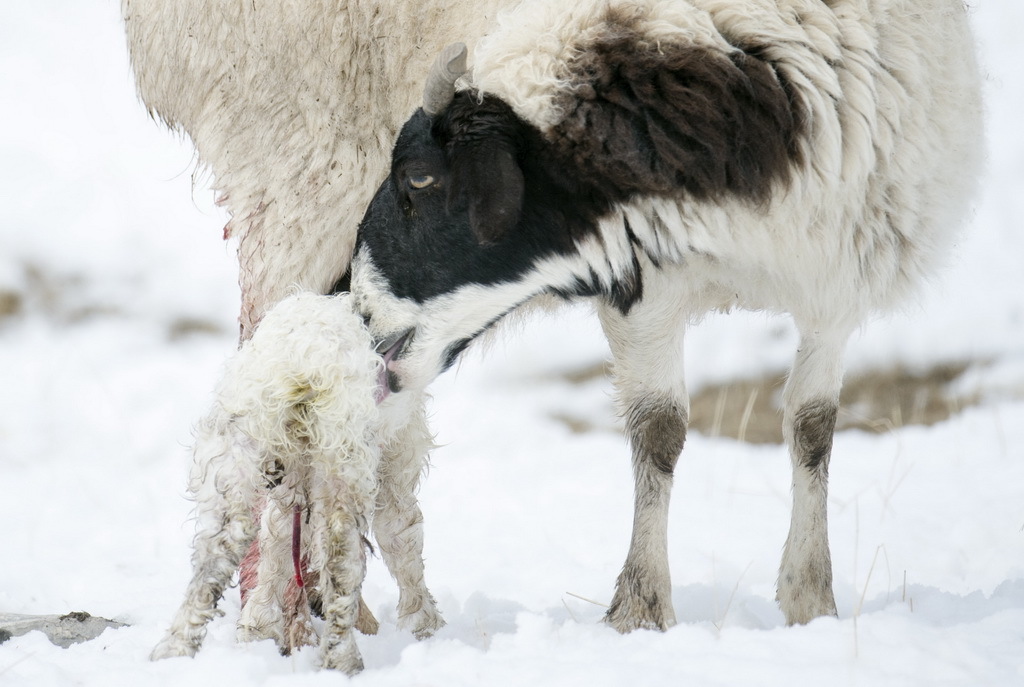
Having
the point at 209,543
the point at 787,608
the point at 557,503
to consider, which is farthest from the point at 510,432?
the point at 209,543

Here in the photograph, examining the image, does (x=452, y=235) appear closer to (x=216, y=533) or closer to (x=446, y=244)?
(x=446, y=244)

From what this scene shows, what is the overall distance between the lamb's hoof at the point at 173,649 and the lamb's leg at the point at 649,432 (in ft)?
5.23

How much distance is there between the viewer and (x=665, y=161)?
287cm

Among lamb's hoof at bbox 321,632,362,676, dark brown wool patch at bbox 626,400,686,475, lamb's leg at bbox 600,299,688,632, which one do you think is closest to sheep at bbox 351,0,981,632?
lamb's leg at bbox 600,299,688,632

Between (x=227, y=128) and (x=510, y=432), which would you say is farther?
(x=510, y=432)

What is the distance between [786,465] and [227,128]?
4316 mm

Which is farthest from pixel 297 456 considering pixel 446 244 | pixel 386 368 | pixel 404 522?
pixel 404 522

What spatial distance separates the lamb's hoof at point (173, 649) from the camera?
2.45 meters

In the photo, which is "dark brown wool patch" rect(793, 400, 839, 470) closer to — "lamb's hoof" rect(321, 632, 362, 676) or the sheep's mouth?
the sheep's mouth

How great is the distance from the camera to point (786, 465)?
21.2 ft

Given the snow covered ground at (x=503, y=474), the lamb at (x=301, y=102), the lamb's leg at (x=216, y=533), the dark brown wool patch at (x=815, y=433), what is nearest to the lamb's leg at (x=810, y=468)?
the dark brown wool patch at (x=815, y=433)

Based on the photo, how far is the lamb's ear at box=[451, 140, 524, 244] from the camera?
281cm

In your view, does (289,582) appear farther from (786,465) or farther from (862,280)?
(786,465)

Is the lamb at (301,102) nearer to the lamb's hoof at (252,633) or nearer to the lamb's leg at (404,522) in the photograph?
the lamb's leg at (404,522)
